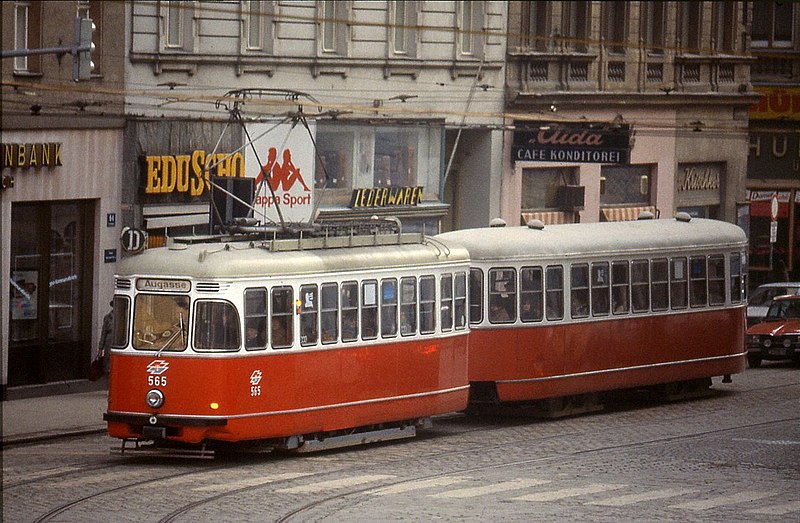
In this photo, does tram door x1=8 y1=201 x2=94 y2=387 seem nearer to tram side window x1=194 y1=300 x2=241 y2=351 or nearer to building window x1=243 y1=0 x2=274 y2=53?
building window x1=243 y1=0 x2=274 y2=53

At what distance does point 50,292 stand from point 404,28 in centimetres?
1174

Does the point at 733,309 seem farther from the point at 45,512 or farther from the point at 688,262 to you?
the point at 45,512

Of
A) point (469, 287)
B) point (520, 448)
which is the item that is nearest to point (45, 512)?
point (520, 448)

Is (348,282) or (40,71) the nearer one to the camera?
(348,282)

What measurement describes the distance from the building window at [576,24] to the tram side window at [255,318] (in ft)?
74.5

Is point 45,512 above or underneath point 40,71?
underneath

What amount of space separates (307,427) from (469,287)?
4.61 metres

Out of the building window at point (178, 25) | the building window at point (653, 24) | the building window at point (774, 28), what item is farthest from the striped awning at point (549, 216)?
the building window at point (774, 28)

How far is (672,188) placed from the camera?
162 ft

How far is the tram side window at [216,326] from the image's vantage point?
2336 centimetres

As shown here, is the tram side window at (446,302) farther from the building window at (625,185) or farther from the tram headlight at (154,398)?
the building window at (625,185)

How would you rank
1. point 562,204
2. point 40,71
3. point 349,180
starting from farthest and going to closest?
point 562,204 < point 349,180 < point 40,71

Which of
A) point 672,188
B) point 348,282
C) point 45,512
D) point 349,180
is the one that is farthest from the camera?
point 672,188

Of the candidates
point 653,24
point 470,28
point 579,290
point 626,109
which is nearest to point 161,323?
point 579,290
